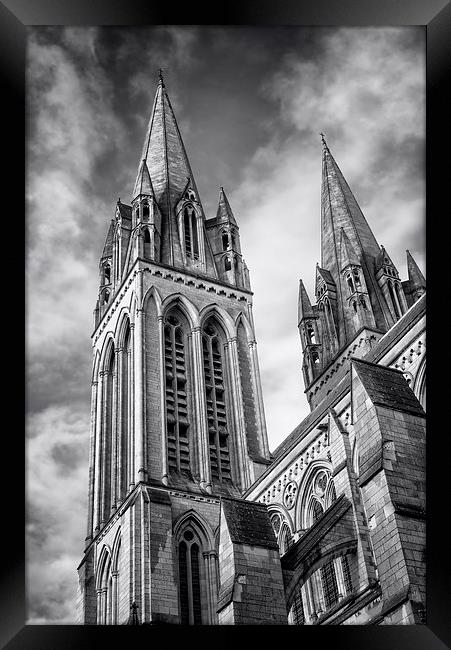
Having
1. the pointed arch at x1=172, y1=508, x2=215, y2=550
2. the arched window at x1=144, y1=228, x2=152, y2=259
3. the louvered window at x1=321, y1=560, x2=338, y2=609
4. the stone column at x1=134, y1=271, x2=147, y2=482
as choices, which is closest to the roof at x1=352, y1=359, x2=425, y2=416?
the louvered window at x1=321, y1=560, x2=338, y2=609

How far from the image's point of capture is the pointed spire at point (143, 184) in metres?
29.4

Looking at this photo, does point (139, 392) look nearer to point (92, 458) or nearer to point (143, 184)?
point (92, 458)

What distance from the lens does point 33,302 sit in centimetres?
1230

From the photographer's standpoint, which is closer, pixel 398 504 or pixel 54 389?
pixel 398 504

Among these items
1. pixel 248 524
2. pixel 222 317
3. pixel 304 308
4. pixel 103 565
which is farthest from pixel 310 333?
pixel 248 524

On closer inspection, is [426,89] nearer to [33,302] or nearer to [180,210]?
[33,302]

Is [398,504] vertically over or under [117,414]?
under

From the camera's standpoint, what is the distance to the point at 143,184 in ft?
97.5

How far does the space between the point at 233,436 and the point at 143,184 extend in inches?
363

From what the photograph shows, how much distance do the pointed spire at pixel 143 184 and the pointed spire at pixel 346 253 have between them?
7385mm

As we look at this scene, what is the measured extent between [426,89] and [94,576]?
16.2m

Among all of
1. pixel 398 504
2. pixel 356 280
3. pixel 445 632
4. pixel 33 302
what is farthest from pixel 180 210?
pixel 445 632

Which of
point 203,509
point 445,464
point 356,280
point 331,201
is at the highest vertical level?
point 331,201

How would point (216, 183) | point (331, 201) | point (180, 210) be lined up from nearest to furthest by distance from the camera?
point (216, 183), point (180, 210), point (331, 201)
